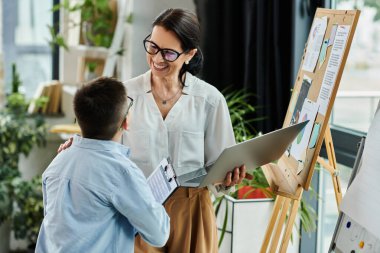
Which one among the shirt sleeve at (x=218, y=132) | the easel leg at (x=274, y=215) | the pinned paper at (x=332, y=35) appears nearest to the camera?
the pinned paper at (x=332, y=35)

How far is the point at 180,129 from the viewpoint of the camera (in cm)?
258

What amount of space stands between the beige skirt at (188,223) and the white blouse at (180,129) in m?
0.10

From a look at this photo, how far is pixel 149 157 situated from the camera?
254cm

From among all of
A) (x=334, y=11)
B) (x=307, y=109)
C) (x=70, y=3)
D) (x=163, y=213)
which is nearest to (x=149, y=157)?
(x=163, y=213)

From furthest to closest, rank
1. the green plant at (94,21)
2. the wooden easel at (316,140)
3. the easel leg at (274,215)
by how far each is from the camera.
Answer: the green plant at (94,21) → the easel leg at (274,215) → the wooden easel at (316,140)

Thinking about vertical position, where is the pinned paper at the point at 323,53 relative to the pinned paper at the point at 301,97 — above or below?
above

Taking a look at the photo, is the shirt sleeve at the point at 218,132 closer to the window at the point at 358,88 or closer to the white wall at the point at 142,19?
the window at the point at 358,88

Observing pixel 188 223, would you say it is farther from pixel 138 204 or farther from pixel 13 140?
pixel 13 140

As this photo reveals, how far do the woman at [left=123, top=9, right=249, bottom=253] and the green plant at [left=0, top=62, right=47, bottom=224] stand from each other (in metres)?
2.06

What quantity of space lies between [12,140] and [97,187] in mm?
2629

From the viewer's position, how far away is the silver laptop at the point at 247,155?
2322 millimetres

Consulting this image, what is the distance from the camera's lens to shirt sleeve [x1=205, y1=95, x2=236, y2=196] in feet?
8.60

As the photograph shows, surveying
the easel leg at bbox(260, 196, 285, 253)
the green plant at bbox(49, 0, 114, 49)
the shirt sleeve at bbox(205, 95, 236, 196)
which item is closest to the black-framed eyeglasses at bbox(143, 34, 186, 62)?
the shirt sleeve at bbox(205, 95, 236, 196)

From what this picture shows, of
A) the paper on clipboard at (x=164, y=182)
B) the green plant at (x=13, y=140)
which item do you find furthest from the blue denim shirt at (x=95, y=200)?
the green plant at (x=13, y=140)
